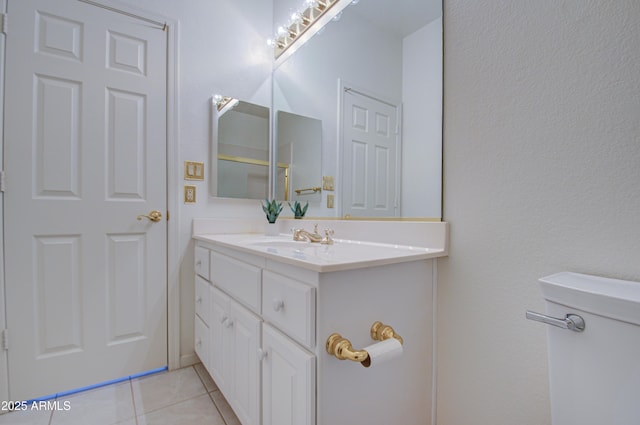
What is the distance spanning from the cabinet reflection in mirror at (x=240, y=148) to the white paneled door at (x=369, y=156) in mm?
747

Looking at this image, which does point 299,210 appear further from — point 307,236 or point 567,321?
point 567,321

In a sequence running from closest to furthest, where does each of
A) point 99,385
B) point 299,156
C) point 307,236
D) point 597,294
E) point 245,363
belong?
point 597,294, point 245,363, point 307,236, point 99,385, point 299,156

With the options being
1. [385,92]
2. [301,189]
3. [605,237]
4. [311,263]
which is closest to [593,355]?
[605,237]

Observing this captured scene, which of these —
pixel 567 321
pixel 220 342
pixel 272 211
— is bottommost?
pixel 220 342

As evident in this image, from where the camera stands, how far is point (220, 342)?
51.0 inches

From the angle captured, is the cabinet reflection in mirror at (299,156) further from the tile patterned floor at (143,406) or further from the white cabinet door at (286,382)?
the tile patterned floor at (143,406)

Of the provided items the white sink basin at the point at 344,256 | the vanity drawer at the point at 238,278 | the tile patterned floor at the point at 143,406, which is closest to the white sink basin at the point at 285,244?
the white sink basin at the point at 344,256

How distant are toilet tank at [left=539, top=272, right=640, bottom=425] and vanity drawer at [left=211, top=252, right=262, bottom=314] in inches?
31.3

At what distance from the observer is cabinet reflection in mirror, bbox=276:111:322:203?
1708mm

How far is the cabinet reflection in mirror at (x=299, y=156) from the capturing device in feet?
5.60

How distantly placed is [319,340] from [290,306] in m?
0.13

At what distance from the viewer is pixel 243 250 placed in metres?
1.05

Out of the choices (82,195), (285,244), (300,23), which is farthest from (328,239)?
(300,23)

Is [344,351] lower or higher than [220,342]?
higher
